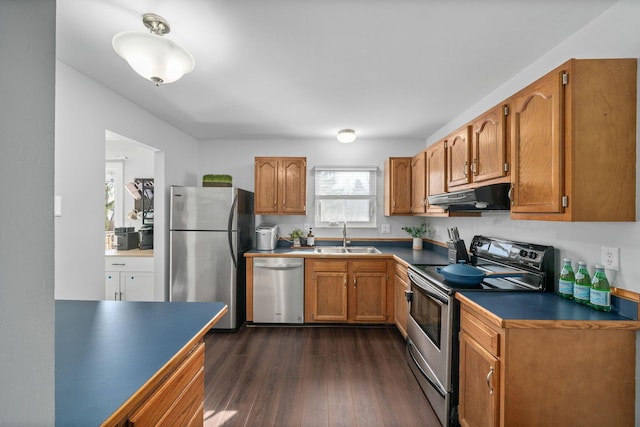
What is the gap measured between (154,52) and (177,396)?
155 centimetres

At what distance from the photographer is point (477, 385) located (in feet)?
5.03

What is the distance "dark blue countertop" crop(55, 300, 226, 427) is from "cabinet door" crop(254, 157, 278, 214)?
2271mm

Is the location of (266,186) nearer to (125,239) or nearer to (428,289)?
(125,239)

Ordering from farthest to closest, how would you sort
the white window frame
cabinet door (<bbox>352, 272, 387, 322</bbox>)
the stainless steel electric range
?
the white window frame → cabinet door (<bbox>352, 272, 387, 322</bbox>) → the stainless steel electric range

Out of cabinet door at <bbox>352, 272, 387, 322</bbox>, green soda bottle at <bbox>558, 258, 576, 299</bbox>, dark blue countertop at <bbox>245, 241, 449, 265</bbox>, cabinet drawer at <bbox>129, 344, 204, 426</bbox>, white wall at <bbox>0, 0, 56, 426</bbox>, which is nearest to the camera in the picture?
white wall at <bbox>0, 0, 56, 426</bbox>

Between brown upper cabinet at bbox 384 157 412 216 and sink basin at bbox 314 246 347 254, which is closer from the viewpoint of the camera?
brown upper cabinet at bbox 384 157 412 216

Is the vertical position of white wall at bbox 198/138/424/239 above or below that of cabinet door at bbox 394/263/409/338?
above

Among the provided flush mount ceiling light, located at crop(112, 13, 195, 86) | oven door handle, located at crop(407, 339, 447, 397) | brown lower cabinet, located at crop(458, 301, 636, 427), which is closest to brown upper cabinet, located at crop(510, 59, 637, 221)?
brown lower cabinet, located at crop(458, 301, 636, 427)

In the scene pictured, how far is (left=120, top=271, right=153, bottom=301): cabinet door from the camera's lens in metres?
3.20

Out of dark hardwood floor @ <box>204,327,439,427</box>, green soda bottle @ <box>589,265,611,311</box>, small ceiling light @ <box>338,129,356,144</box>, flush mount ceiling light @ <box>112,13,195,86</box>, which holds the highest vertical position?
small ceiling light @ <box>338,129,356,144</box>

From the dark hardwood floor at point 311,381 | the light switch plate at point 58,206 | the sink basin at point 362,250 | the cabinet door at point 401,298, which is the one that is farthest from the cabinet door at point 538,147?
the light switch plate at point 58,206

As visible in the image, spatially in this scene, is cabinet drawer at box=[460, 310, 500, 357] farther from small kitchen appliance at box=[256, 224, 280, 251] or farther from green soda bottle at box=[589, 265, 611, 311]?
small kitchen appliance at box=[256, 224, 280, 251]

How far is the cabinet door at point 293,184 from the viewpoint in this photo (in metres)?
3.65

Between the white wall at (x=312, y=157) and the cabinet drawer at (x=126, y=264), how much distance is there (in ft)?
4.65
